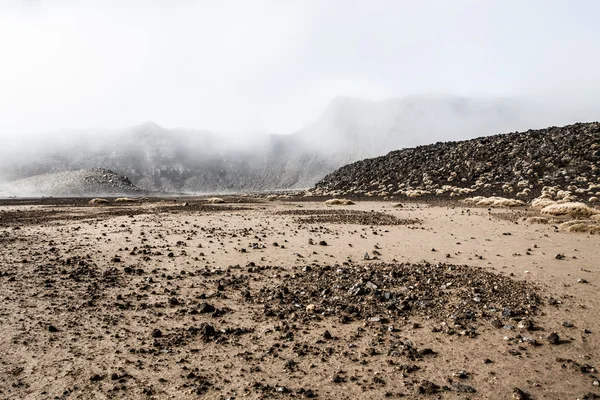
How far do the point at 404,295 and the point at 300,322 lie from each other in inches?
110

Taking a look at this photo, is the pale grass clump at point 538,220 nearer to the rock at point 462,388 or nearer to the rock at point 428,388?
the rock at point 462,388

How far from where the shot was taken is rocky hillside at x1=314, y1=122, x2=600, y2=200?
135 feet

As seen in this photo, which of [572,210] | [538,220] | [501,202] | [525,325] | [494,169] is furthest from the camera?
[494,169]

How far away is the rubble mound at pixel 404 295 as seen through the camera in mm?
7461

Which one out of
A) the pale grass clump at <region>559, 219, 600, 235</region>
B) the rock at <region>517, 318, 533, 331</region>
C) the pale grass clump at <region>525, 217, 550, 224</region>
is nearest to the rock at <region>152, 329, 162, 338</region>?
the rock at <region>517, 318, 533, 331</region>

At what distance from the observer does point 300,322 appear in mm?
7117

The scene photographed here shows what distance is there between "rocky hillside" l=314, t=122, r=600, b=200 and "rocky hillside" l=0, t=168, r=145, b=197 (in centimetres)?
6954

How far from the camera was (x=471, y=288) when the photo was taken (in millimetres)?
8828

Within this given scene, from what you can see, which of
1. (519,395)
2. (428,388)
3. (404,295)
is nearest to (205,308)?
(404,295)

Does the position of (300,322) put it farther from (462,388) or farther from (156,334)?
(462,388)

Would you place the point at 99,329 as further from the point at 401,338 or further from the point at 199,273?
the point at 401,338

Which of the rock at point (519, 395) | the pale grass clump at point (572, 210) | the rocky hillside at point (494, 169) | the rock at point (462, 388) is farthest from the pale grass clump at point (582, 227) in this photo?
the rocky hillside at point (494, 169)

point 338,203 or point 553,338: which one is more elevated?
point 338,203

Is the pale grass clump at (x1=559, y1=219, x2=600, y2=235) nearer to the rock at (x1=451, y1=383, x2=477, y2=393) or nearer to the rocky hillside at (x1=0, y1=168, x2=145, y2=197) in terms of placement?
the rock at (x1=451, y1=383, x2=477, y2=393)
